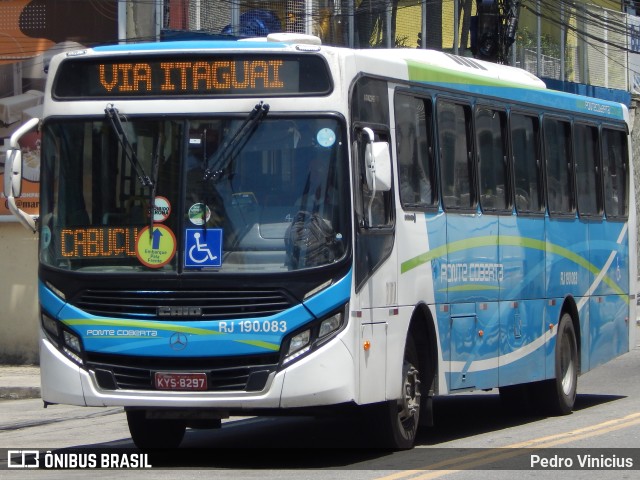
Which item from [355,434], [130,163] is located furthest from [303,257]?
[355,434]

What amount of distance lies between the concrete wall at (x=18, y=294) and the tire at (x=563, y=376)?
31.0 ft

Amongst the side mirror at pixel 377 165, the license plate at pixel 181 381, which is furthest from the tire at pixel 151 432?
the side mirror at pixel 377 165

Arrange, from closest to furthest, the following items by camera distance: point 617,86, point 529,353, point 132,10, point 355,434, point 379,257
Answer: point 379,257 → point 355,434 → point 529,353 → point 132,10 → point 617,86

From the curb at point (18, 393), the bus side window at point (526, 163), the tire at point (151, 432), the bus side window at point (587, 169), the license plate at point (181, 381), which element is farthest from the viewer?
the curb at point (18, 393)

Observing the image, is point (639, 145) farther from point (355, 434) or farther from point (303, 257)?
point (303, 257)

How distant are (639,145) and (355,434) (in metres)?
25.6

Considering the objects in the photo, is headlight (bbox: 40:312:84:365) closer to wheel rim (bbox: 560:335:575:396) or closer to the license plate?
the license plate

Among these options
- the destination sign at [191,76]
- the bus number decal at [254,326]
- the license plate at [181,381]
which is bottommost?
the license plate at [181,381]

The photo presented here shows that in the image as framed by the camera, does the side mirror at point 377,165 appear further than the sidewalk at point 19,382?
No

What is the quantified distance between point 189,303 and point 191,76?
1.70m

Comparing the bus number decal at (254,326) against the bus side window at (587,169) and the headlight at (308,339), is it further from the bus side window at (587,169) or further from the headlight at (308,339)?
the bus side window at (587,169)

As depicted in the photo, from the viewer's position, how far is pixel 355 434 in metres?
12.1

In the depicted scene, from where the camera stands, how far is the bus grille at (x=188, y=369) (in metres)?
9.45

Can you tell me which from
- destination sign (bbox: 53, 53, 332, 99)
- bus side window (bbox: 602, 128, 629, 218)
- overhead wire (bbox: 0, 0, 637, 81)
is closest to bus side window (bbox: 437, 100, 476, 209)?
destination sign (bbox: 53, 53, 332, 99)
